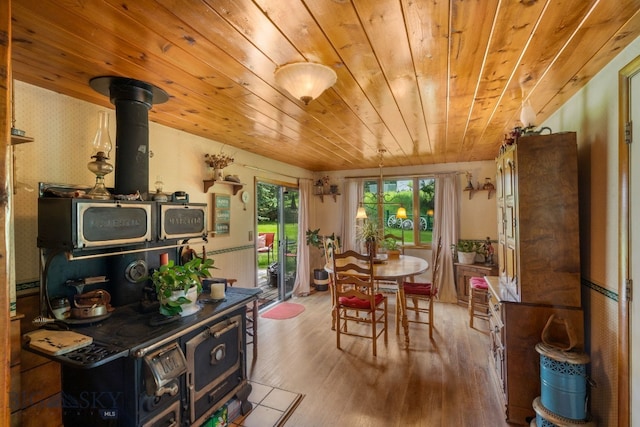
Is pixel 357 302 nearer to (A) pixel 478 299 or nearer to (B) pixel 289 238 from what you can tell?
(A) pixel 478 299

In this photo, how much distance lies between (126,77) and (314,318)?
10.9 ft

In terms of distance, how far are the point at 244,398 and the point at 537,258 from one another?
2.26 meters

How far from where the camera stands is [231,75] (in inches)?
69.0

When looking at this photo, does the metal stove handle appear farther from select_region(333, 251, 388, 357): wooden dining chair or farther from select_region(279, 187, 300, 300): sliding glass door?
select_region(279, 187, 300, 300): sliding glass door

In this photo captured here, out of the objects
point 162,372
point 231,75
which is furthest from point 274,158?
point 162,372

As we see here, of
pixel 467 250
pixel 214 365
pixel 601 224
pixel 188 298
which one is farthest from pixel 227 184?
pixel 467 250

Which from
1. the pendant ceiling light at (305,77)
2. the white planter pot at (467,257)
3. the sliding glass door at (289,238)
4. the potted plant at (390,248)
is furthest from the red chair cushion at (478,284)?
the pendant ceiling light at (305,77)

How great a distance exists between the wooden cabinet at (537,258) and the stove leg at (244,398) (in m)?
1.82

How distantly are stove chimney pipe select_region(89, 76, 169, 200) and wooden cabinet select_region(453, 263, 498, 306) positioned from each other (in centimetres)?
422

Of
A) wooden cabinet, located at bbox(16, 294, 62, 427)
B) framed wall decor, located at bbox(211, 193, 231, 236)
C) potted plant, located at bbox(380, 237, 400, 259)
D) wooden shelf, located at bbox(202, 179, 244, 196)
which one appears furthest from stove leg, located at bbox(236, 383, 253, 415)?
potted plant, located at bbox(380, 237, 400, 259)

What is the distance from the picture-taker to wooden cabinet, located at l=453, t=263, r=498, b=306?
4227 mm

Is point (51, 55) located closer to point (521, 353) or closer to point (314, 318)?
point (521, 353)

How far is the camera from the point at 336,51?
150 centimetres

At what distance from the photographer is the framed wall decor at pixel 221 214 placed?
3.33 m
